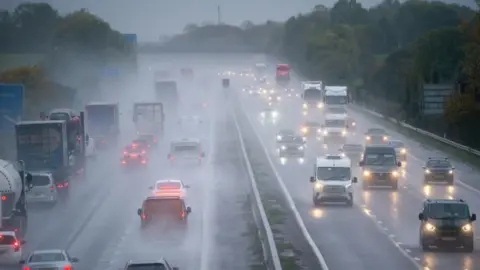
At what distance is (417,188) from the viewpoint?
176 ft

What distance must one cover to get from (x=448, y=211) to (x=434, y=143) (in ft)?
157

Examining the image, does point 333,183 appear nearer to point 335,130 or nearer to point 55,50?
point 335,130

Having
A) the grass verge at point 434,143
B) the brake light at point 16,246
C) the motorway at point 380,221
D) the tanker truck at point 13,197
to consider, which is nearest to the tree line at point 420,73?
the grass verge at point 434,143

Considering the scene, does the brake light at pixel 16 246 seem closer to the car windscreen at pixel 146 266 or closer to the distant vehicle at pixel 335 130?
the car windscreen at pixel 146 266

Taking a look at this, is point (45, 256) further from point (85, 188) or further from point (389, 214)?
point (85, 188)

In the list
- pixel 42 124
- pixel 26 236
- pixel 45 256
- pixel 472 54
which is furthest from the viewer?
pixel 472 54

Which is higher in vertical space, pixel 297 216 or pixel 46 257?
pixel 46 257

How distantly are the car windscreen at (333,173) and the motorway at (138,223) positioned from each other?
3.38m

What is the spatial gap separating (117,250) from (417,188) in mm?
21912

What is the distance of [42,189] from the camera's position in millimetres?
48531

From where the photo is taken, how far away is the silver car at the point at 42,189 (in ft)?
158

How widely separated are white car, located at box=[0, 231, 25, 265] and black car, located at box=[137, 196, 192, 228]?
26.1 ft

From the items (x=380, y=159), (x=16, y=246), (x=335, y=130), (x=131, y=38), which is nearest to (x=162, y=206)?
(x=16, y=246)

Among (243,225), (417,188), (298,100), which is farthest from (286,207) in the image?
(298,100)
